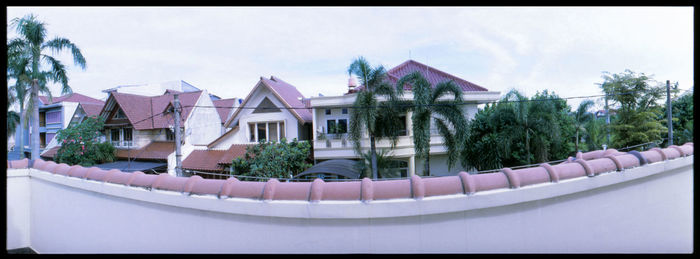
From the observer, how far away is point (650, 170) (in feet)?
11.0

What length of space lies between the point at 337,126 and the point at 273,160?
12.9 ft

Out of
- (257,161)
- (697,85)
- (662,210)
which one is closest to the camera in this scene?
(697,85)

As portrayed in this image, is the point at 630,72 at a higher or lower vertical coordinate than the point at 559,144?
higher

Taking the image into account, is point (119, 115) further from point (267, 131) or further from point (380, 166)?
point (380, 166)

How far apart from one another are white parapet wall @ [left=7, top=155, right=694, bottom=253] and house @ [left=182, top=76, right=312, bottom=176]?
11.1 metres

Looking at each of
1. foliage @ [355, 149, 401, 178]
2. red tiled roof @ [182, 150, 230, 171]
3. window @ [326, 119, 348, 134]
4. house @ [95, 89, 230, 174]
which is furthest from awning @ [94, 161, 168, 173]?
foliage @ [355, 149, 401, 178]

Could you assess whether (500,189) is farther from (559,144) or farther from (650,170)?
(559,144)

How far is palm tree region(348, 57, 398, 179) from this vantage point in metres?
10.3

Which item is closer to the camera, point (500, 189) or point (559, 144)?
point (500, 189)

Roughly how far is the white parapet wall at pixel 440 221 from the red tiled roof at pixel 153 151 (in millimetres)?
14038

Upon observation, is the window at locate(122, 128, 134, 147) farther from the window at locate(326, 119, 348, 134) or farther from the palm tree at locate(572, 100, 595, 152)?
the palm tree at locate(572, 100, 595, 152)

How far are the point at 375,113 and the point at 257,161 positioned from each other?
5633mm
